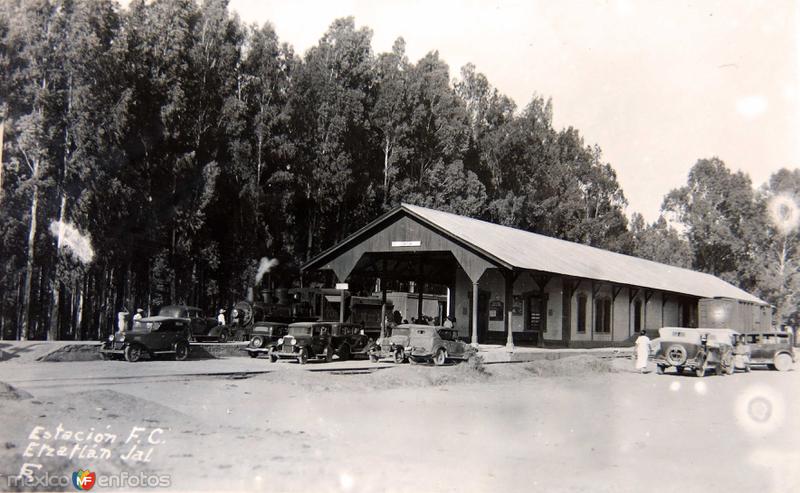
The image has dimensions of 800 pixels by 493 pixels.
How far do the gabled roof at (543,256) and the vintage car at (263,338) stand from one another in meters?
4.93

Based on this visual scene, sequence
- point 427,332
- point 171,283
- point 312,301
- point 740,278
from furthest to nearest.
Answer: point 740,278, point 171,283, point 312,301, point 427,332

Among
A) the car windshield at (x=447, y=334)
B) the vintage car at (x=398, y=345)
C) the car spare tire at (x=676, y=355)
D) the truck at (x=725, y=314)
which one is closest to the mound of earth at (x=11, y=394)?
the vintage car at (x=398, y=345)

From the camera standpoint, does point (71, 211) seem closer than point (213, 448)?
No

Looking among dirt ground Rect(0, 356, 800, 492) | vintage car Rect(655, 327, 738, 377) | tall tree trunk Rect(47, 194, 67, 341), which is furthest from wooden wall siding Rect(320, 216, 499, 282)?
tall tree trunk Rect(47, 194, 67, 341)

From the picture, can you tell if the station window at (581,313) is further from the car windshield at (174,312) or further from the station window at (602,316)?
the car windshield at (174,312)

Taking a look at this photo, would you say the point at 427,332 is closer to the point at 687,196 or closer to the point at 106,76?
the point at 106,76

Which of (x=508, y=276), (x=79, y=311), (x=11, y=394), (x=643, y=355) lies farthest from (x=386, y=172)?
(x=11, y=394)

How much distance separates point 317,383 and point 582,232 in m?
53.5

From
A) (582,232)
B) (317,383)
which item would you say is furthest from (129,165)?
(582,232)

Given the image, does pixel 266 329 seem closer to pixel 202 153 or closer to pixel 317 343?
pixel 317 343

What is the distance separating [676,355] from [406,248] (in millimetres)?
10831

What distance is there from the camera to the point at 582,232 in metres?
64.9

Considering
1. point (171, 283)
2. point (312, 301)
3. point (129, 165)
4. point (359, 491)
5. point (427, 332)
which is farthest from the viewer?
point (171, 283)

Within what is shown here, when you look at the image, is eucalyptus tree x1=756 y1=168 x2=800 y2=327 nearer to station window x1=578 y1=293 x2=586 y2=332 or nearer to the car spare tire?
station window x1=578 y1=293 x2=586 y2=332
